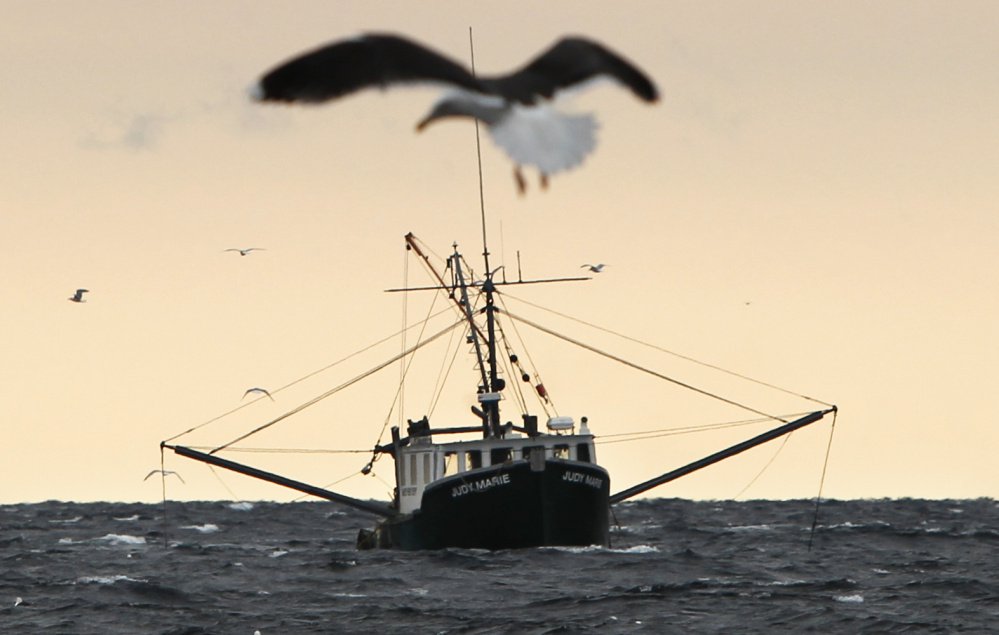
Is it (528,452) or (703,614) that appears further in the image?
(528,452)

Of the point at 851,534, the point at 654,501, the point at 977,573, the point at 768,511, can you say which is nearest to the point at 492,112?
the point at 977,573

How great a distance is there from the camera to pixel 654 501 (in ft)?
411

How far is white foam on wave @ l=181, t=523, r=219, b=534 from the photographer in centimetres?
7131

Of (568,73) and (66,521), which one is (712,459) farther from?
(66,521)

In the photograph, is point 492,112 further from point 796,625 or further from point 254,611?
point 254,611

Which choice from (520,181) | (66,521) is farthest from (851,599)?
(66,521)

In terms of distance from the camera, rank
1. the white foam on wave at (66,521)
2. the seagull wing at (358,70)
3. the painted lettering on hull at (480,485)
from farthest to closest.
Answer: the white foam on wave at (66,521), the painted lettering on hull at (480,485), the seagull wing at (358,70)

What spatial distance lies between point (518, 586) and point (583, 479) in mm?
9276

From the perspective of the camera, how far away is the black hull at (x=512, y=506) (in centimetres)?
4469

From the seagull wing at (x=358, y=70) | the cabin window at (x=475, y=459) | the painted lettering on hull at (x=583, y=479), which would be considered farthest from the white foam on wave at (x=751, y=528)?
the seagull wing at (x=358, y=70)

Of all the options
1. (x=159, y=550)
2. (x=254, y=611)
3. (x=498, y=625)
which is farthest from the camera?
(x=159, y=550)

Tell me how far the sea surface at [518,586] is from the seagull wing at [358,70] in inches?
751

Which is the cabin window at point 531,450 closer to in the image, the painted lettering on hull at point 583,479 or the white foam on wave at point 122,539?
the painted lettering on hull at point 583,479

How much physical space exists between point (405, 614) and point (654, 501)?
94461 mm
